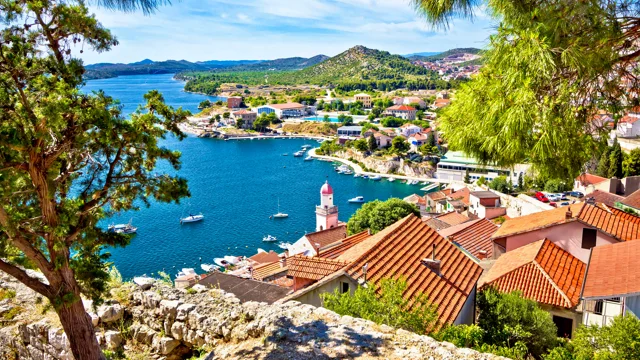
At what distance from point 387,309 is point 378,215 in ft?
64.6

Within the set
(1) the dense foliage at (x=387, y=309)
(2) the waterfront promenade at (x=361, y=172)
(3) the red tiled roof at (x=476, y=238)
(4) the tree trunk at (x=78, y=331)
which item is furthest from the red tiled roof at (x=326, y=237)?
(2) the waterfront promenade at (x=361, y=172)

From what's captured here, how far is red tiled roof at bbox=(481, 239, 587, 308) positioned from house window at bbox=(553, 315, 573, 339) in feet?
1.13

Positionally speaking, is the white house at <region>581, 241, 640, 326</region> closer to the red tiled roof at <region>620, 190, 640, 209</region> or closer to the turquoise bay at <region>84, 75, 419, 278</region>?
the red tiled roof at <region>620, 190, 640, 209</region>

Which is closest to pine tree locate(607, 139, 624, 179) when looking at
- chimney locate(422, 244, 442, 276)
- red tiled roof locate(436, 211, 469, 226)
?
red tiled roof locate(436, 211, 469, 226)

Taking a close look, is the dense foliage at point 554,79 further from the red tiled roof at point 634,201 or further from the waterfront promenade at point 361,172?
the waterfront promenade at point 361,172

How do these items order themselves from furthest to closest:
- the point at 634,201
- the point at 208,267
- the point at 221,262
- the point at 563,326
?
the point at 221,262
the point at 208,267
the point at 634,201
the point at 563,326

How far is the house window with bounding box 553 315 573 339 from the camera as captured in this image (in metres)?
9.33

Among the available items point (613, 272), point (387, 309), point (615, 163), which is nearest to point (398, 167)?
point (615, 163)

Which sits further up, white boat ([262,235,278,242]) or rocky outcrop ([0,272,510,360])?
rocky outcrop ([0,272,510,360])

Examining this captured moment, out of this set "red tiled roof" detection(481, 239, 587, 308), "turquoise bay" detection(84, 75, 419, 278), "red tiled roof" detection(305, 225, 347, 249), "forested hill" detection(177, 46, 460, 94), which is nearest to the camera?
"red tiled roof" detection(481, 239, 587, 308)

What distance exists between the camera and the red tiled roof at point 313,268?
8.13 metres

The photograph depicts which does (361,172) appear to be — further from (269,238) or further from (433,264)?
(433,264)

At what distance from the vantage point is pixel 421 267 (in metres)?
8.32

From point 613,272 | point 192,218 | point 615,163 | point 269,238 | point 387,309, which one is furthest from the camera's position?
point 192,218
